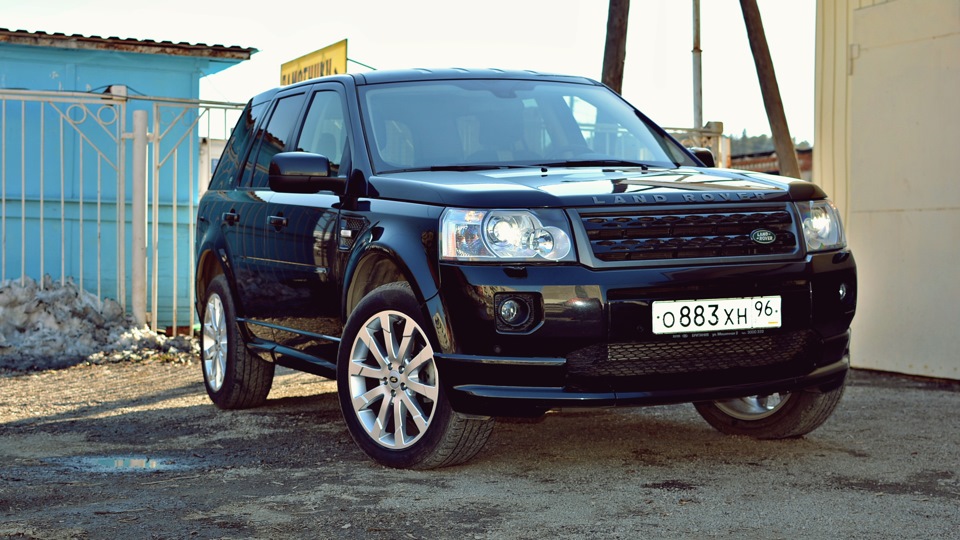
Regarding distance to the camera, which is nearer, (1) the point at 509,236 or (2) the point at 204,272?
(1) the point at 509,236

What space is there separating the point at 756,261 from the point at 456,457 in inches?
56.9

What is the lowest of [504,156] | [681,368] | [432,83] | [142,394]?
[142,394]

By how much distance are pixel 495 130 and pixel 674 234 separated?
1.40 meters

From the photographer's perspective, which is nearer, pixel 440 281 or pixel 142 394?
pixel 440 281

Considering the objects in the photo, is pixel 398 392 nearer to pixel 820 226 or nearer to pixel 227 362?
pixel 820 226

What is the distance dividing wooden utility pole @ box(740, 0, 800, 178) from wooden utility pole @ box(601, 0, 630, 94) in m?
1.37

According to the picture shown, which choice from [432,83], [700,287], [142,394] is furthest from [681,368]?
[142,394]

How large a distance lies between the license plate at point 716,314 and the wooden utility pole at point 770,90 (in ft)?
24.9

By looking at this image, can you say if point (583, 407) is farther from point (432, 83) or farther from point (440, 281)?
point (432, 83)

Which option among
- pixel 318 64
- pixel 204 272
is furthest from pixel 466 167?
pixel 318 64

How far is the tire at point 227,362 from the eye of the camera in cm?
723

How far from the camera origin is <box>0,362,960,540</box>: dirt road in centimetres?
429

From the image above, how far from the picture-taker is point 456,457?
16.9 feet

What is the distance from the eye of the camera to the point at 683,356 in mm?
4918
